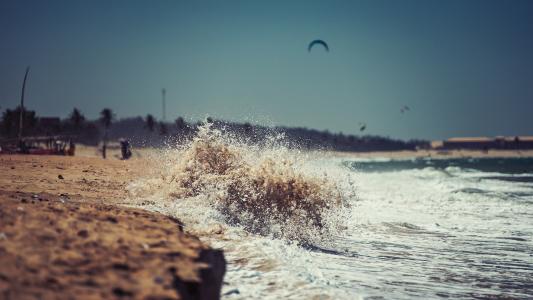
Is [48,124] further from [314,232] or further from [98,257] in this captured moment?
[98,257]

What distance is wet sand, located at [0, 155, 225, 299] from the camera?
2.62 metres

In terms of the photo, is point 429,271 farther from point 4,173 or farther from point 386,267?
point 4,173

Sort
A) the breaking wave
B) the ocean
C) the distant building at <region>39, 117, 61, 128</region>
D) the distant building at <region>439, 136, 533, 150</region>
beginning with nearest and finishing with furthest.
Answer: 1. the ocean
2. the breaking wave
3. the distant building at <region>39, 117, 61, 128</region>
4. the distant building at <region>439, 136, 533, 150</region>

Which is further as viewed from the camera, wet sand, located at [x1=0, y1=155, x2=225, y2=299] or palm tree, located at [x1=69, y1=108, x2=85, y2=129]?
palm tree, located at [x1=69, y1=108, x2=85, y2=129]

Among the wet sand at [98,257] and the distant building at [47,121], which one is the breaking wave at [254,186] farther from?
the distant building at [47,121]

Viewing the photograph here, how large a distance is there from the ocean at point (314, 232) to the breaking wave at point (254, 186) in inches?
1.0

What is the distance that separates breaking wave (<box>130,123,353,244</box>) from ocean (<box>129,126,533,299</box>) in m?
0.02

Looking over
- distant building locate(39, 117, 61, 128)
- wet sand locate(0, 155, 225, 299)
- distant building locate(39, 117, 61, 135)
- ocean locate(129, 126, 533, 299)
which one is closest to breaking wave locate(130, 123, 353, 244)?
ocean locate(129, 126, 533, 299)

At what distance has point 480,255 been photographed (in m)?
6.98

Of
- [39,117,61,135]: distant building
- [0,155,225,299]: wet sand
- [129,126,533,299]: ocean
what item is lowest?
[129,126,533,299]: ocean

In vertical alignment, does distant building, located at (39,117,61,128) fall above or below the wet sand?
above

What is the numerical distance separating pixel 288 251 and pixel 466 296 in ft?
7.09

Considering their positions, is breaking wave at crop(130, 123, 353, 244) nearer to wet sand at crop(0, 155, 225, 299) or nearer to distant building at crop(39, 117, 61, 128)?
wet sand at crop(0, 155, 225, 299)

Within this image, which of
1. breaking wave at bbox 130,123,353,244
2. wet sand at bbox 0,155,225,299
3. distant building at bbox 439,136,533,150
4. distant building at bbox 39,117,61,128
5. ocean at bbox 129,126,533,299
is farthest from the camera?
distant building at bbox 439,136,533,150
